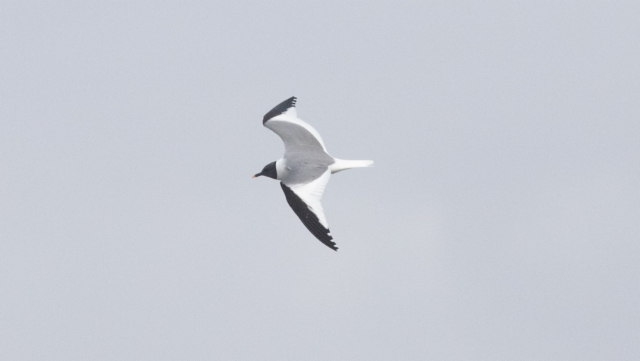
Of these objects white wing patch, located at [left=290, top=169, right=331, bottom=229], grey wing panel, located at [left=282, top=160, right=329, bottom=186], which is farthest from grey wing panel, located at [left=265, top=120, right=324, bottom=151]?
white wing patch, located at [left=290, top=169, right=331, bottom=229]

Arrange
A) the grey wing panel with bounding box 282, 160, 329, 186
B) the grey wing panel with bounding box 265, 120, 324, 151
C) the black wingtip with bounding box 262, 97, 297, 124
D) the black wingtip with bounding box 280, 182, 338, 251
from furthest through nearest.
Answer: the black wingtip with bounding box 262, 97, 297, 124 → the grey wing panel with bounding box 265, 120, 324, 151 → the grey wing panel with bounding box 282, 160, 329, 186 → the black wingtip with bounding box 280, 182, 338, 251

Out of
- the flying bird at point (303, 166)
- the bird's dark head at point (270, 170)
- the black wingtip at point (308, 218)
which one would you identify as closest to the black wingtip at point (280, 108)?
the flying bird at point (303, 166)

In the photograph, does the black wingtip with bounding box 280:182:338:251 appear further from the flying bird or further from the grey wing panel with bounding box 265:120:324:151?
the grey wing panel with bounding box 265:120:324:151

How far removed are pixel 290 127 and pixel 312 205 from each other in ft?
16.8

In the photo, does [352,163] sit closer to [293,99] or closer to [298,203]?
[298,203]

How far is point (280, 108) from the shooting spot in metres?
39.7

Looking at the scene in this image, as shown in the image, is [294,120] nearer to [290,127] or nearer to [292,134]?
[290,127]

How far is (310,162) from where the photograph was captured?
117 feet

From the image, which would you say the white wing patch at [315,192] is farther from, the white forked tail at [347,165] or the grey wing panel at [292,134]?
the grey wing panel at [292,134]

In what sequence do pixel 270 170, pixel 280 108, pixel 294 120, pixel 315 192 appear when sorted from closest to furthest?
pixel 315 192
pixel 270 170
pixel 294 120
pixel 280 108

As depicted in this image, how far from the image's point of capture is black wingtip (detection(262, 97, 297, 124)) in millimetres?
38875

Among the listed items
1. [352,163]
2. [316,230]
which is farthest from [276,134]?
[316,230]

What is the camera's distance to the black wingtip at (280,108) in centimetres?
3888

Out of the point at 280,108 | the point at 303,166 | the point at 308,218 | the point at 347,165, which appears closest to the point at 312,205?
the point at 308,218
